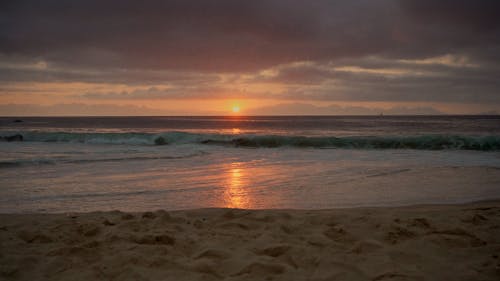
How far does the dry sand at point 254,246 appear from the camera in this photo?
3.43 metres

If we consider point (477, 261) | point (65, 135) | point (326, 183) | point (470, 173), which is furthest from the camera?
point (65, 135)

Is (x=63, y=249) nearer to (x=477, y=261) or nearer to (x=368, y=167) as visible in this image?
(x=477, y=261)

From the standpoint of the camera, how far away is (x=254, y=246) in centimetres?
406

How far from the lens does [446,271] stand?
11.0ft

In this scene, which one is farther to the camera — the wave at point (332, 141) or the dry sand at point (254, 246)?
the wave at point (332, 141)

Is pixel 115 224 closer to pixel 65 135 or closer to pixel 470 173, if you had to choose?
pixel 470 173

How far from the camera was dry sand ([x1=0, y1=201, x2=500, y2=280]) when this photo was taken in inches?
135

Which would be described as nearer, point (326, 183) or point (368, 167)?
point (326, 183)

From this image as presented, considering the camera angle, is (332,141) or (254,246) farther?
(332,141)

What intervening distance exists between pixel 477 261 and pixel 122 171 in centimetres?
973

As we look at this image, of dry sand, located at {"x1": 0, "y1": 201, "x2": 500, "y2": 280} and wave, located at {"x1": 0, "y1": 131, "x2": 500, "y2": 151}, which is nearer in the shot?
dry sand, located at {"x1": 0, "y1": 201, "x2": 500, "y2": 280}

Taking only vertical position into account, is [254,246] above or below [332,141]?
below

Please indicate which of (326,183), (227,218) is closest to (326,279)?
(227,218)

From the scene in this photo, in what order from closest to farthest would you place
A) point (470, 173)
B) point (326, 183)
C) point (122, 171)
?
point (326, 183)
point (470, 173)
point (122, 171)
